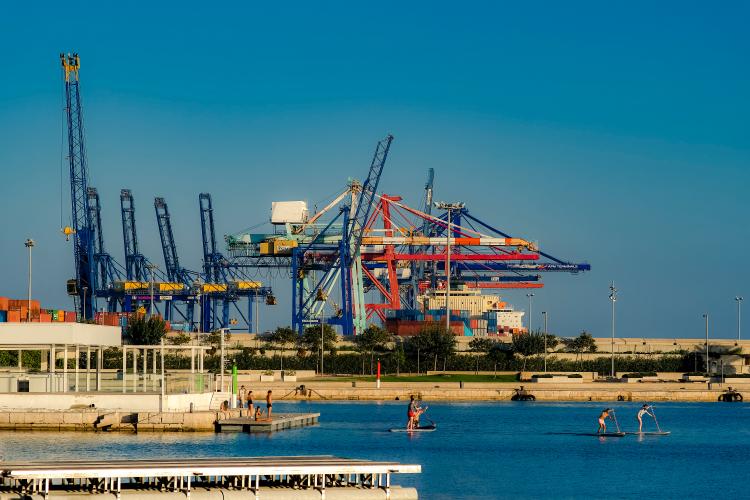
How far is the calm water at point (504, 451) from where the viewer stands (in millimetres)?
44500

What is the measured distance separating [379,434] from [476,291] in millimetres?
104070

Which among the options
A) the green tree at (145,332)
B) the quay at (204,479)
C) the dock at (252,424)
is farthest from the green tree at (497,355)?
the quay at (204,479)

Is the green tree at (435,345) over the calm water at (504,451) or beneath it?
over

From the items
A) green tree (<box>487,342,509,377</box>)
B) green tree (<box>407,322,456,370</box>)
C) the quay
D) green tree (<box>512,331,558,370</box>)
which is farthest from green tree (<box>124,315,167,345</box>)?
the quay

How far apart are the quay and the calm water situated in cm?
575

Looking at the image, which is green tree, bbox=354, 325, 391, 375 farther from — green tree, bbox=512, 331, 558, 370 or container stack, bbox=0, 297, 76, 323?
container stack, bbox=0, 297, 76, 323

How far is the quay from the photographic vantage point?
3234 cm

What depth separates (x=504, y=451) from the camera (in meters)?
56.1

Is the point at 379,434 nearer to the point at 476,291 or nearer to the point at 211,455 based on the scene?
the point at 211,455

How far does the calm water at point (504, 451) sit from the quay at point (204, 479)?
575 centimetres

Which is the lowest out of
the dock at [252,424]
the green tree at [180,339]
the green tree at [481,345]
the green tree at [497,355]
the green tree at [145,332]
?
the dock at [252,424]

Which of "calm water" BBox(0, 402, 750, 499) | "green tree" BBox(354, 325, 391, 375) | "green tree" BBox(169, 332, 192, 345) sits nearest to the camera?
"calm water" BBox(0, 402, 750, 499)

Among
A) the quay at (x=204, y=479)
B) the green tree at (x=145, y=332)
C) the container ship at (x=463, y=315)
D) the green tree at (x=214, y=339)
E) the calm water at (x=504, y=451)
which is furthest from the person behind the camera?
the container ship at (x=463, y=315)

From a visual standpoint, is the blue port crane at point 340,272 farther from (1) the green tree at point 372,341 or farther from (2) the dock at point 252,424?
(2) the dock at point 252,424
